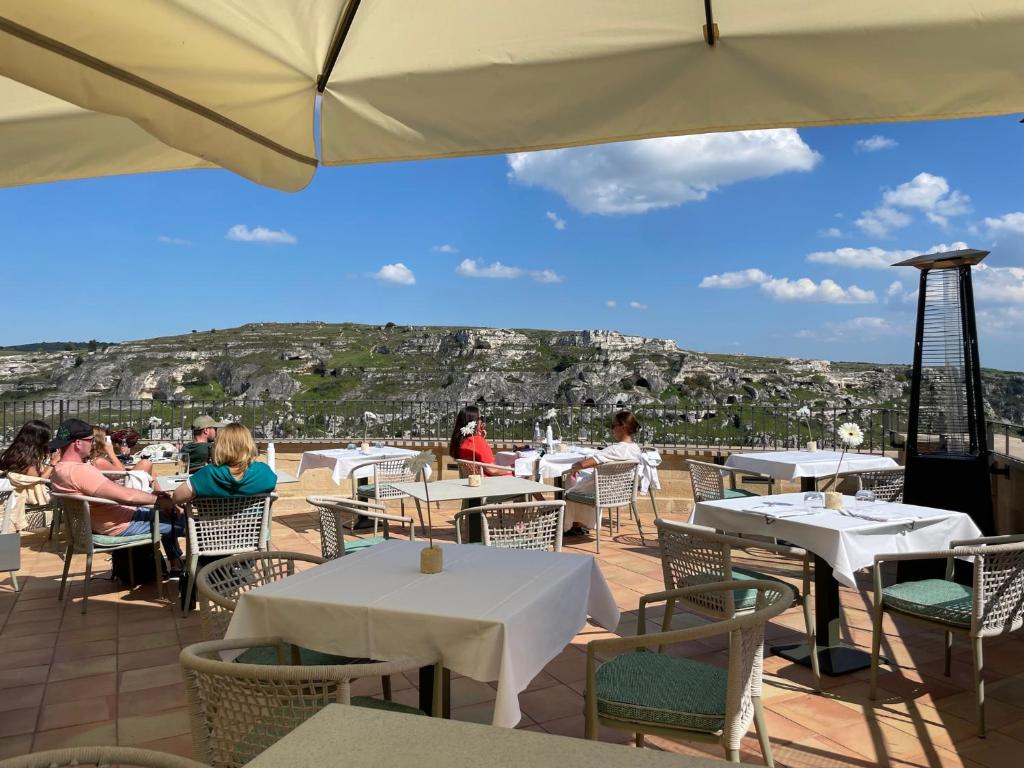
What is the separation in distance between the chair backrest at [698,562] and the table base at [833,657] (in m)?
0.78

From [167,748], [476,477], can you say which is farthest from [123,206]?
[167,748]

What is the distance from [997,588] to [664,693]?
1.62 m

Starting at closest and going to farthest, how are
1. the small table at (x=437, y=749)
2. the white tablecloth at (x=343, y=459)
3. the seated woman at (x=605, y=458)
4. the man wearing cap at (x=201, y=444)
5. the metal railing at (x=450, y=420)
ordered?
A: the small table at (x=437, y=749) < the man wearing cap at (x=201, y=444) < the seated woman at (x=605, y=458) < the white tablecloth at (x=343, y=459) < the metal railing at (x=450, y=420)

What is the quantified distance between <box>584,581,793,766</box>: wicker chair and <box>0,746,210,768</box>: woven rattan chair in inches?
49.0

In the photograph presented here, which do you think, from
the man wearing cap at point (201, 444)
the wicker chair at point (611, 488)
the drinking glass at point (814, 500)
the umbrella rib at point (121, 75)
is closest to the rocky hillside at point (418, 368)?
the wicker chair at point (611, 488)

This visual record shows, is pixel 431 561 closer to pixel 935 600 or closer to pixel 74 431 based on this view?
pixel 935 600

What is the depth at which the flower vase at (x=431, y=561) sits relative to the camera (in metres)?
2.44

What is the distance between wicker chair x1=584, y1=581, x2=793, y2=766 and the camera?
1995mm

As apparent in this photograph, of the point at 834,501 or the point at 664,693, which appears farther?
the point at 834,501

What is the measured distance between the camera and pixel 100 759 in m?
1.03

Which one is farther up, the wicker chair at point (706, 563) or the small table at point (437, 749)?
the small table at point (437, 749)

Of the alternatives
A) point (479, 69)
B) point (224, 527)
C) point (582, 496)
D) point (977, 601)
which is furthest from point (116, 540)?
point (977, 601)

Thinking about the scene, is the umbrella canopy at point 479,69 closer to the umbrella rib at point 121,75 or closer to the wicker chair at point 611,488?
the umbrella rib at point 121,75

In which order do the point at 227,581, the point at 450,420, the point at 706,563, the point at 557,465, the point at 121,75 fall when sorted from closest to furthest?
the point at 121,75, the point at 227,581, the point at 706,563, the point at 557,465, the point at 450,420
